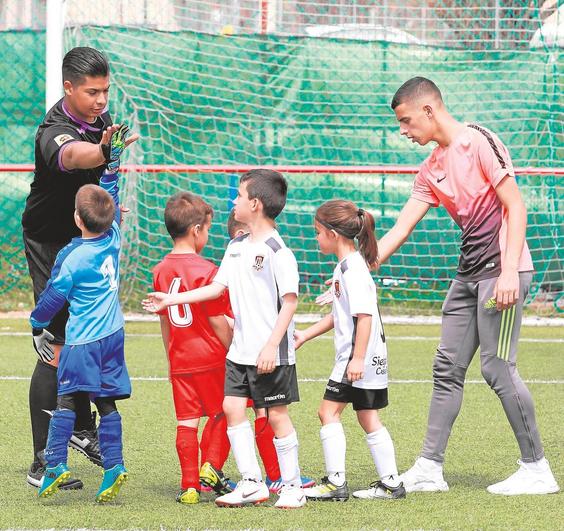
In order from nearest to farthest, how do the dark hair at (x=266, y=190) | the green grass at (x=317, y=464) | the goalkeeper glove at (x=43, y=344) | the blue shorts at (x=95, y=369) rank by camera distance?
the green grass at (x=317, y=464) < the blue shorts at (x=95, y=369) < the dark hair at (x=266, y=190) < the goalkeeper glove at (x=43, y=344)

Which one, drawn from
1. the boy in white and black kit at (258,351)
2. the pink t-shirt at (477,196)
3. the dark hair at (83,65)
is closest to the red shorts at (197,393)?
the boy in white and black kit at (258,351)

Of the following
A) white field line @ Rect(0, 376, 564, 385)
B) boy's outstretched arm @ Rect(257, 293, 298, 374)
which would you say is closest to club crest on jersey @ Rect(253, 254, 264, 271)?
boy's outstretched arm @ Rect(257, 293, 298, 374)

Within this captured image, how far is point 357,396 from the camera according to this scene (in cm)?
490

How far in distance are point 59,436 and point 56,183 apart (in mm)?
1151

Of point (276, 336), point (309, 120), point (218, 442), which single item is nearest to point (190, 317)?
point (276, 336)

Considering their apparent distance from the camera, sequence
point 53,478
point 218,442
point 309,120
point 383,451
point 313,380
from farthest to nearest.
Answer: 1. point 309,120
2. point 313,380
3. point 218,442
4. point 383,451
5. point 53,478

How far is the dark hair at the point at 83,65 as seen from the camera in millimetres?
5016

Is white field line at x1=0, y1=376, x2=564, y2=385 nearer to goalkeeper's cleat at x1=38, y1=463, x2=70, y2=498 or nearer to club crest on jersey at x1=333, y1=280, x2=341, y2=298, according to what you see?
club crest on jersey at x1=333, y1=280, x2=341, y2=298

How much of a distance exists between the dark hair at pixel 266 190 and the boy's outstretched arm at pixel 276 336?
383mm

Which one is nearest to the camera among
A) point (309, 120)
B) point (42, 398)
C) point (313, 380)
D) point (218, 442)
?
point (218, 442)

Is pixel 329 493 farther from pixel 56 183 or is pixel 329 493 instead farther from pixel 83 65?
pixel 83 65

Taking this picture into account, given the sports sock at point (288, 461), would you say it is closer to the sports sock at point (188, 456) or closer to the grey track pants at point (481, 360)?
the sports sock at point (188, 456)

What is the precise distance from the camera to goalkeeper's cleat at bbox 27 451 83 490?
16.7ft

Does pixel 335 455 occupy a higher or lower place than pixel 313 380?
higher
